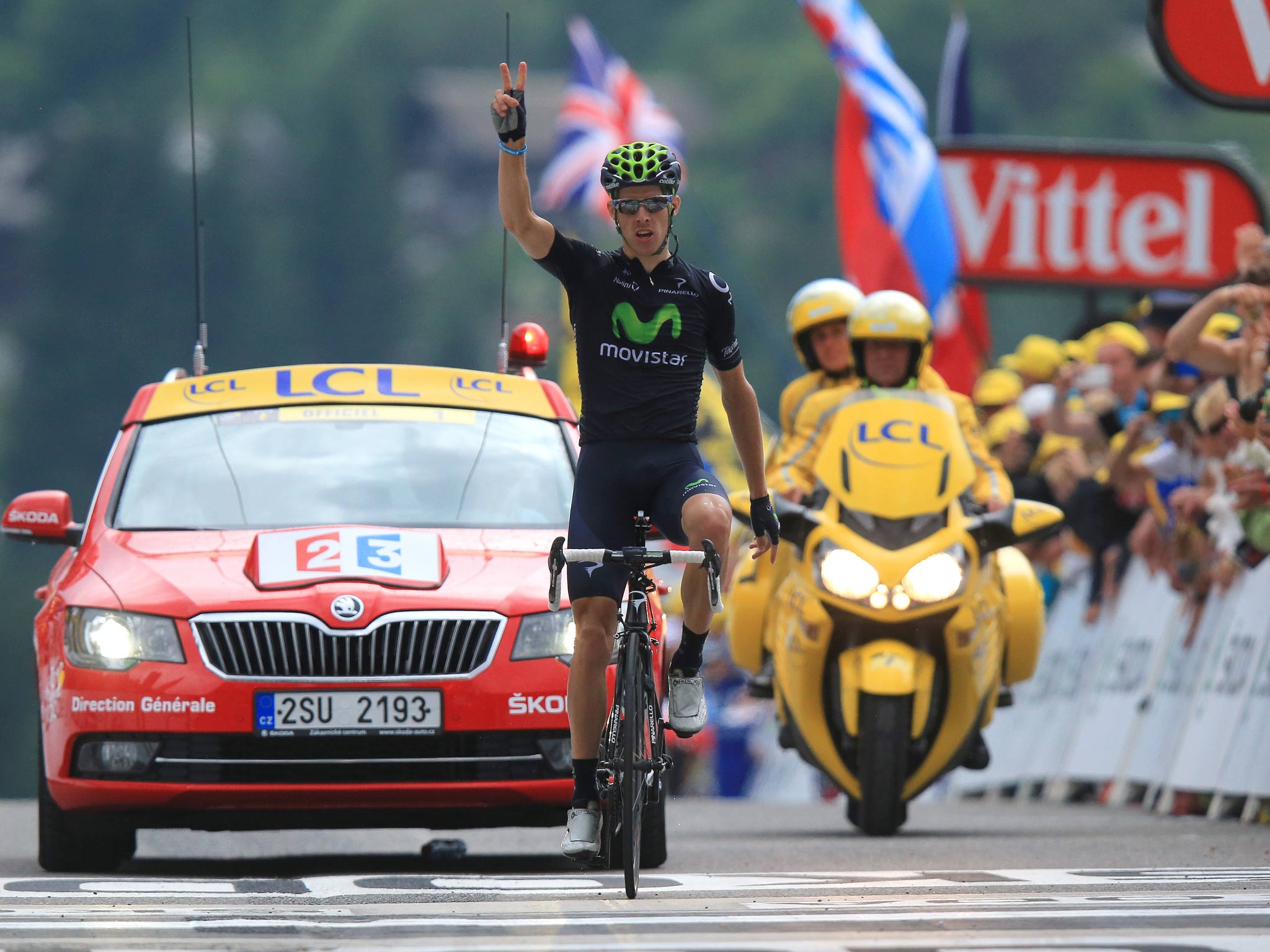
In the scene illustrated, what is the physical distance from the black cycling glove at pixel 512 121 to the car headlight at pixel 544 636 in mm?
1921

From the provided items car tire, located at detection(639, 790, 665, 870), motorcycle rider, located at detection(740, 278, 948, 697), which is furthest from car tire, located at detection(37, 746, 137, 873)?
motorcycle rider, located at detection(740, 278, 948, 697)

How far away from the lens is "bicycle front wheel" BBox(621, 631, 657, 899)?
8.83 meters

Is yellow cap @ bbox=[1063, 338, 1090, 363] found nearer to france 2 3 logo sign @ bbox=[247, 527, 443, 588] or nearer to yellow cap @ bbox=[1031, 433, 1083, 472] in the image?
yellow cap @ bbox=[1031, 433, 1083, 472]

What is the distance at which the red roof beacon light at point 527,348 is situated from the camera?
40.6 feet

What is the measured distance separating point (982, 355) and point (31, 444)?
223 ft

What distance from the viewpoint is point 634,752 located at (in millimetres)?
8961

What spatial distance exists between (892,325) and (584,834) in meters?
4.92

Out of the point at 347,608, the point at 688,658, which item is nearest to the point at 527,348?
the point at 347,608

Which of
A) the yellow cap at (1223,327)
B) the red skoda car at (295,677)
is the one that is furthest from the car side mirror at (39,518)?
the yellow cap at (1223,327)

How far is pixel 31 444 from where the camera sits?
3858 inches

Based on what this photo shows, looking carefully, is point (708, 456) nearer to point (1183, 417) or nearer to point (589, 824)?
point (1183, 417)

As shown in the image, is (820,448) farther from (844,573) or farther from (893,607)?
(893,607)

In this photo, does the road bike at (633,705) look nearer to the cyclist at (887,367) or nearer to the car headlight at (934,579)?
the car headlight at (934,579)

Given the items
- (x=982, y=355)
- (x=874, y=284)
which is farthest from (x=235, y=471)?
(x=982, y=355)
